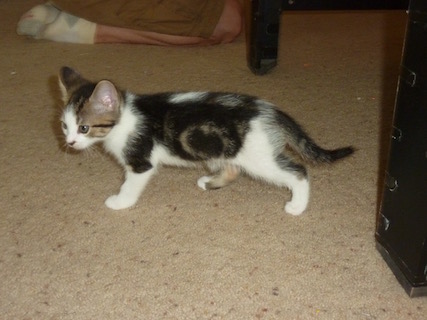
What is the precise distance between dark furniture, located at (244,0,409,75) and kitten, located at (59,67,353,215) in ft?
2.57

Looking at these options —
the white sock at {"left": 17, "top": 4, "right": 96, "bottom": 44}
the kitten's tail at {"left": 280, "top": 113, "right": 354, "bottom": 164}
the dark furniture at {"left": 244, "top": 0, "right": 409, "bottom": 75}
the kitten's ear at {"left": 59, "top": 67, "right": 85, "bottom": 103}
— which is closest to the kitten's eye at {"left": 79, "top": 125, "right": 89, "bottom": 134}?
the kitten's ear at {"left": 59, "top": 67, "right": 85, "bottom": 103}

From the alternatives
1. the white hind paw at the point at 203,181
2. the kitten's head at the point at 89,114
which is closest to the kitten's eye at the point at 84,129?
the kitten's head at the point at 89,114

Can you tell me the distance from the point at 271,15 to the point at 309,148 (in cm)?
90

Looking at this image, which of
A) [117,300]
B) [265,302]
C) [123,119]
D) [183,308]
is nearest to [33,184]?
[123,119]

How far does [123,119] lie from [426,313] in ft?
2.95

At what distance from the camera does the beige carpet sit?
1.01 meters

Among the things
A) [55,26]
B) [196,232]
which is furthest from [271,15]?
[55,26]

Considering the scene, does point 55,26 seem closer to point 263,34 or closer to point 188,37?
point 188,37

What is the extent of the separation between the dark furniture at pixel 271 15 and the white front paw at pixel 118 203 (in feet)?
3.42

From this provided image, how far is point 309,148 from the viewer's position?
Result: 1279mm

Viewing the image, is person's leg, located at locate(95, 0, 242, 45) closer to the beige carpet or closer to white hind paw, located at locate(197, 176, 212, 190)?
the beige carpet

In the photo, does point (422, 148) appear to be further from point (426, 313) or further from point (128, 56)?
point (128, 56)

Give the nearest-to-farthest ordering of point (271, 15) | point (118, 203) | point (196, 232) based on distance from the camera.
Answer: point (196, 232), point (118, 203), point (271, 15)

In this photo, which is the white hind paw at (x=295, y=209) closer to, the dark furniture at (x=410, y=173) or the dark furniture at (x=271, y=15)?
the dark furniture at (x=410, y=173)
